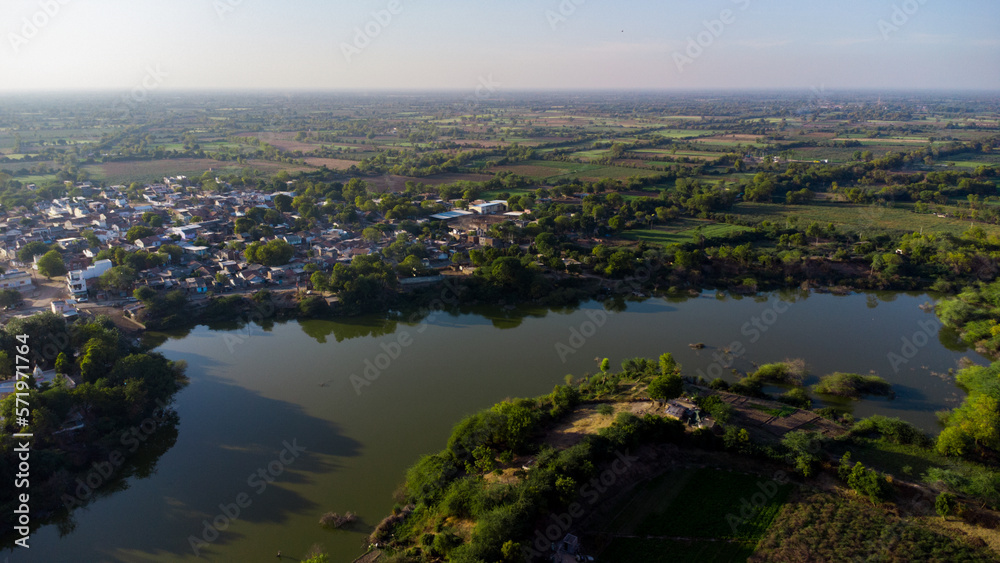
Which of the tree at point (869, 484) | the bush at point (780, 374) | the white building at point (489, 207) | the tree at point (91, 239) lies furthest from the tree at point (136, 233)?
the tree at point (869, 484)

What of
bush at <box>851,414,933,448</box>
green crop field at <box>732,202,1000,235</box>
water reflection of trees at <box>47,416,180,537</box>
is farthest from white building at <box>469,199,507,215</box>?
bush at <box>851,414,933,448</box>

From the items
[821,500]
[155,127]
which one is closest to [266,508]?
[821,500]

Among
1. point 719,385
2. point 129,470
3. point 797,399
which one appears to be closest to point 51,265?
point 129,470

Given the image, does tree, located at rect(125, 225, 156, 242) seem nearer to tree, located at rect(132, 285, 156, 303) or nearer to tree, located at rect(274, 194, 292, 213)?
tree, located at rect(274, 194, 292, 213)

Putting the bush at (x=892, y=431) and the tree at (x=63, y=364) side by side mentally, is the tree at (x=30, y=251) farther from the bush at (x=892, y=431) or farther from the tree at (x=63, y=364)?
the bush at (x=892, y=431)

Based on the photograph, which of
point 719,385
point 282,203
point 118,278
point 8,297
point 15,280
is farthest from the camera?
point 282,203

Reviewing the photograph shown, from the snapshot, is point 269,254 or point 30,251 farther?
point 30,251

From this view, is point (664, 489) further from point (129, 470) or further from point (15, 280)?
point (15, 280)
